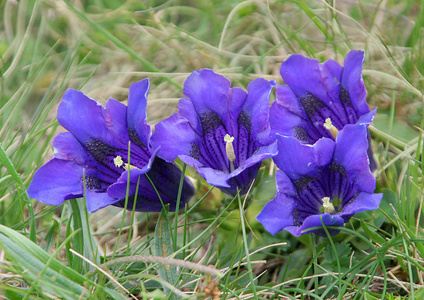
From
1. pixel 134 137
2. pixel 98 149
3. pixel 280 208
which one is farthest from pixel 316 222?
pixel 98 149

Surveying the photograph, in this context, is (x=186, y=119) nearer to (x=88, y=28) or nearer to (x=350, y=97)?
(x=350, y=97)

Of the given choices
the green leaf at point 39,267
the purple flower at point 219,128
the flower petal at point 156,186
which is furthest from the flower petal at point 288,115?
the green leaf at point 39,267

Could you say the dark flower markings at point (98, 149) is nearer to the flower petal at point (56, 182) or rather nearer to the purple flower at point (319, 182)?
the flower petal at point (56, 182)

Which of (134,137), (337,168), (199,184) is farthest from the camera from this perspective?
(199,184)

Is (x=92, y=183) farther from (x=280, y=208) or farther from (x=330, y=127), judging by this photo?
(x=330, y=127)

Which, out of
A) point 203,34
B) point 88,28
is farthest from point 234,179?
point 88,28

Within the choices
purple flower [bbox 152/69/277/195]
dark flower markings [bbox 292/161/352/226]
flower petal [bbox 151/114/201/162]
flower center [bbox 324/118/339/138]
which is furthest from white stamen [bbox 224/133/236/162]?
flower center [bbox 324/118/339/138]
